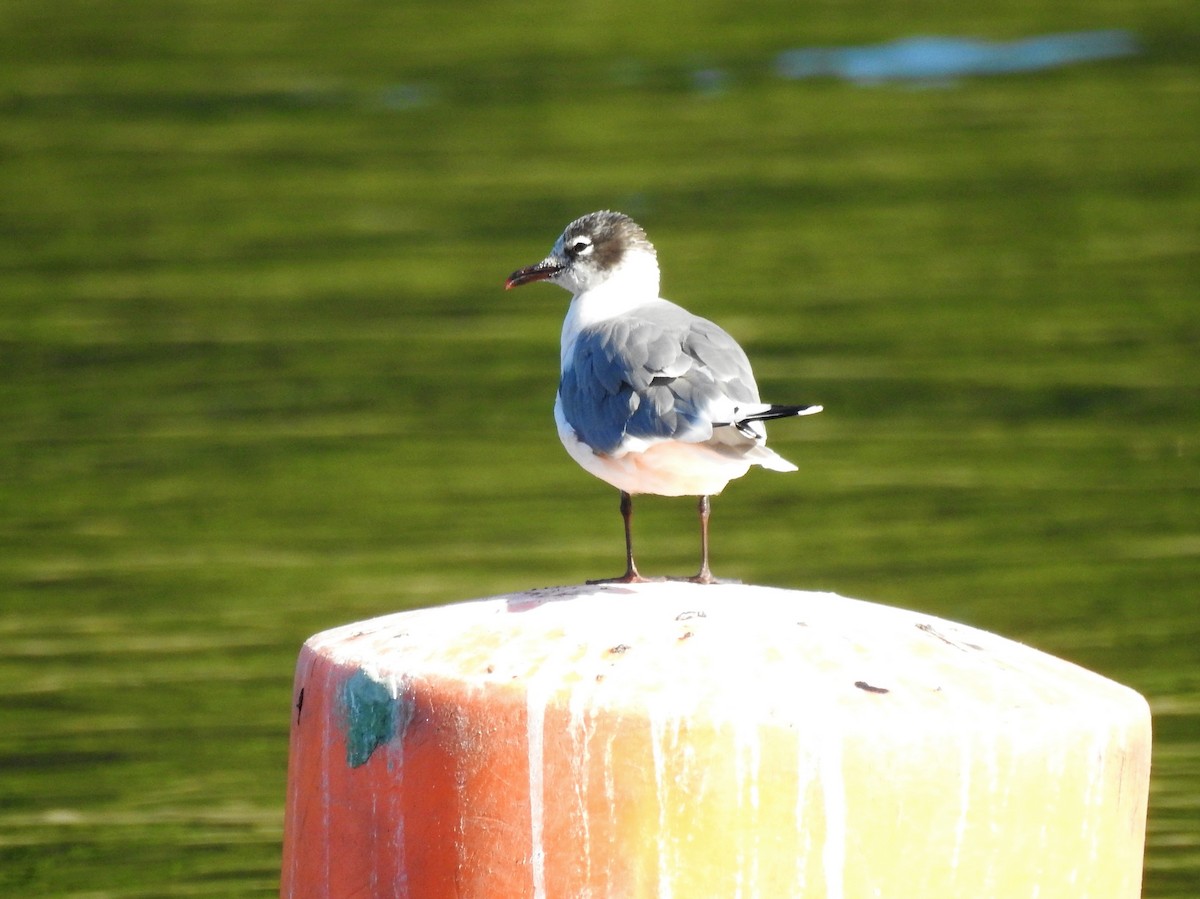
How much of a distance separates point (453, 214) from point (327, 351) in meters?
2.18

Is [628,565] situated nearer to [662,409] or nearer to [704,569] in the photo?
[704,569]

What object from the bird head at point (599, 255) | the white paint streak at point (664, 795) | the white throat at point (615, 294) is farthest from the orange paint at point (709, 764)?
the bird head at point (599, 255)

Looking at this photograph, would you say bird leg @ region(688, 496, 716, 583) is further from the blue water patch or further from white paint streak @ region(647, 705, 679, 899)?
the blue water patch

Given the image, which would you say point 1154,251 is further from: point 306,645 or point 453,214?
point 306,645

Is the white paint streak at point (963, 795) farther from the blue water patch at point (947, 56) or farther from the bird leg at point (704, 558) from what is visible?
the blue water patch at point (947, 56)

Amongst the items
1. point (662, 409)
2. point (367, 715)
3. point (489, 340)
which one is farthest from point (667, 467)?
point (489, 340)

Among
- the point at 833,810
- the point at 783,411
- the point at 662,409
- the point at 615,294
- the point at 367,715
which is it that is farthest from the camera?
the point at 615,294

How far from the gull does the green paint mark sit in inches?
24.1

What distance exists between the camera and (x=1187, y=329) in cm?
1004

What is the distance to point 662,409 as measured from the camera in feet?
11.9

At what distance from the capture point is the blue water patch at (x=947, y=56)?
14070 millimetres

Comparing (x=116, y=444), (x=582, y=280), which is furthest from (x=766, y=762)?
(x=116, y=444)

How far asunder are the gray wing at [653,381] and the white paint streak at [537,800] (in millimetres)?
742

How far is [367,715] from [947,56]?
1198 cm
